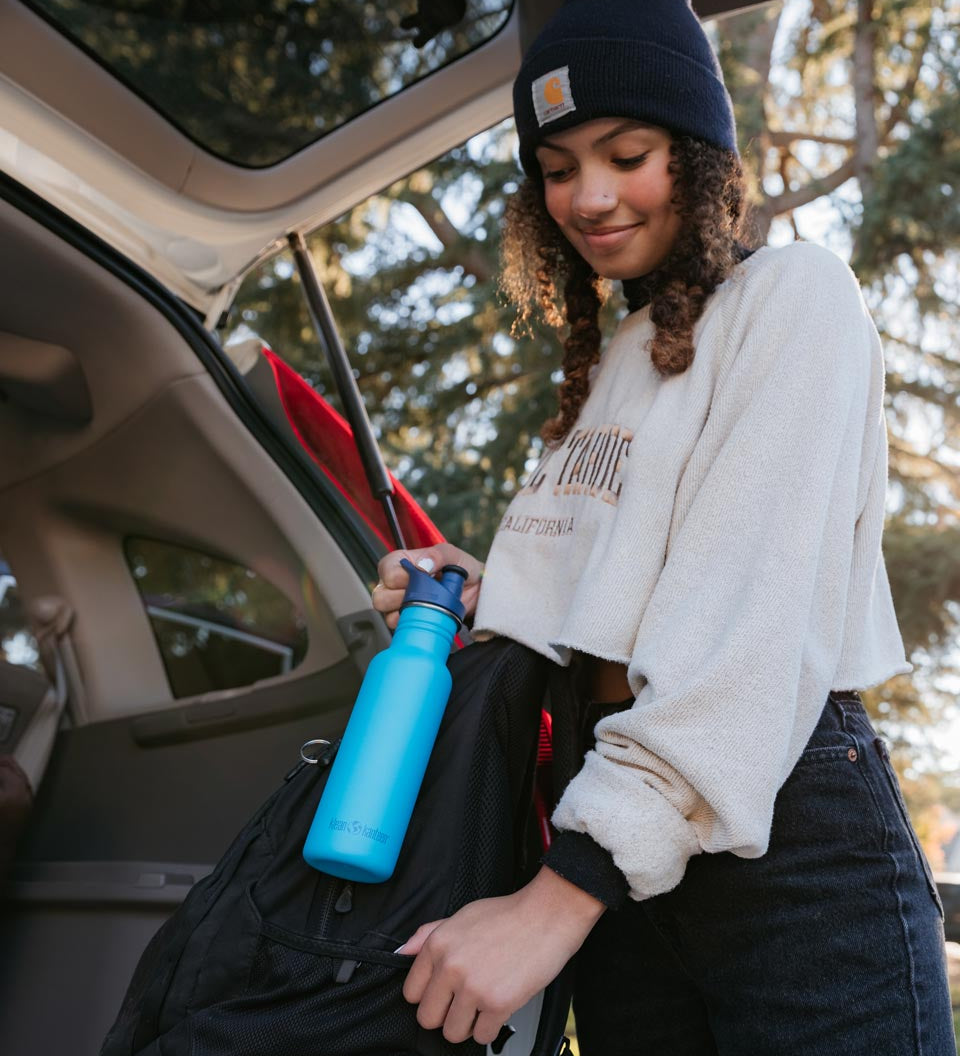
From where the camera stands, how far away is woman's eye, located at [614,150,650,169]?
1365 mm

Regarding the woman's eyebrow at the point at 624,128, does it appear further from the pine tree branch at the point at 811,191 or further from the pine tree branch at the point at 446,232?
the pine tree branch at the point at 811,191

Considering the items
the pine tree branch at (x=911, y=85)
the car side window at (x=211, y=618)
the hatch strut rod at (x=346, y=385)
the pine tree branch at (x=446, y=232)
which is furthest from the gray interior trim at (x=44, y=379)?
the pine tree branch at (x=911, y=85)

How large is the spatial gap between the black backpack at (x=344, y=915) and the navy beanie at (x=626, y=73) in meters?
0.69

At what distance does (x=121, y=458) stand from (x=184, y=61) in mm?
817

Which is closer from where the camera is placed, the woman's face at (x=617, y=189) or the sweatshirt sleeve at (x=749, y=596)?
the sweatshirt sleeve at (x=749, y=596)

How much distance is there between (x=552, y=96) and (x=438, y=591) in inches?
25.7

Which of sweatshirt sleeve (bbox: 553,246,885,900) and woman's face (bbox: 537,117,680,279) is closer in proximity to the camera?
sweatshirt sleeve (bbox: 553,246,885,900)

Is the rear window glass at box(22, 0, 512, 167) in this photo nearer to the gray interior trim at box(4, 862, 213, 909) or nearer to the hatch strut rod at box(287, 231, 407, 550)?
the hatch strut rod at box(287, 231, 407, 550)

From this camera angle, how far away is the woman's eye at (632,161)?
1.37 meters

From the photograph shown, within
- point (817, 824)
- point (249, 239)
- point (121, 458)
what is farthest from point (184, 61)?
point (817, 824)

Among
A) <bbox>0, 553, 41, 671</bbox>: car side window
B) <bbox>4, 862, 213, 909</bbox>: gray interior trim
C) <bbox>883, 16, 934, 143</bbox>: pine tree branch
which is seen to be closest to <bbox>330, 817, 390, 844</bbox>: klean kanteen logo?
<bbox>4, 862, 213, 909</bbox>: gray interior trim

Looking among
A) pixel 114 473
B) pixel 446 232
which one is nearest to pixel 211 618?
pixel 114 473

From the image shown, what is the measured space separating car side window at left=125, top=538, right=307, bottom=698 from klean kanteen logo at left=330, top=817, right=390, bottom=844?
40.5 inches

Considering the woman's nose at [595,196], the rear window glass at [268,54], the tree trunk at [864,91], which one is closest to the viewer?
the woman's nose at [595,196]
